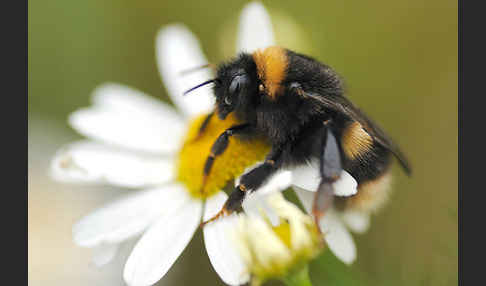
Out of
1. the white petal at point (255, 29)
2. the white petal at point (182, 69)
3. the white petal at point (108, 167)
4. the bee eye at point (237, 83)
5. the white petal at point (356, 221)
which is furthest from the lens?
the white petal at point (182, 69)

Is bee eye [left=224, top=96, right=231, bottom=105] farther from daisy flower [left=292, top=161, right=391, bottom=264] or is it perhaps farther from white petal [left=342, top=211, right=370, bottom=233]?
white petal [left=342, top=211, right=370, bottom=233]

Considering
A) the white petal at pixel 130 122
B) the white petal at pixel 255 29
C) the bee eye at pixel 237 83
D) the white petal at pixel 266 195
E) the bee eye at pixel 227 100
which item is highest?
the white petal at pixel 255 29

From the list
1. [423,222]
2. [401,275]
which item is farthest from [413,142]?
[401,275]

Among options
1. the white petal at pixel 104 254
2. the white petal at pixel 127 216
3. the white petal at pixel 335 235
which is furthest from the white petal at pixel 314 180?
the white petal at pixel 104 254

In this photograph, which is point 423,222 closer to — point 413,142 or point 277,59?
point 413,142

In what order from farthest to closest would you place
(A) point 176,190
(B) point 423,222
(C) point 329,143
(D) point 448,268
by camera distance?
(B) point 423,222 → (A) point 176,190 → (D) point 448,268 → (C) point 329,143

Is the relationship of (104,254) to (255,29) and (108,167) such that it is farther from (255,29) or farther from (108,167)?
(255,29)

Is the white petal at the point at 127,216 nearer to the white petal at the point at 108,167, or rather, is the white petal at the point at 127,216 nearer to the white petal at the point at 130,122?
the white petal at the point at 108,167

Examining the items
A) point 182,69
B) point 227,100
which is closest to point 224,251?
point 227,100
